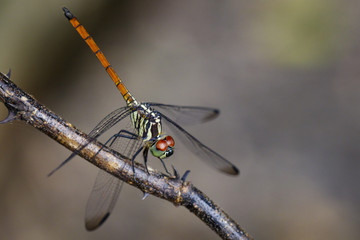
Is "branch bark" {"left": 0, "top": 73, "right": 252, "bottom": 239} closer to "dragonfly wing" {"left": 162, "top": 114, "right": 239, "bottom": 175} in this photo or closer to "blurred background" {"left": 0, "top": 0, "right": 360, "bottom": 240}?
"dragonfly wing" {"left": 162, "top": 114, "right": 239, "bottom": 175}

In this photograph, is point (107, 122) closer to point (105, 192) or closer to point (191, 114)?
point (105, 192)

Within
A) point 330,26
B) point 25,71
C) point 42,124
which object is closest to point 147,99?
point 25,71

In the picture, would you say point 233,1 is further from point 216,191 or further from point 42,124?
point 42,124

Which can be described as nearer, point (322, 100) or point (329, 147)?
point (329, 147)

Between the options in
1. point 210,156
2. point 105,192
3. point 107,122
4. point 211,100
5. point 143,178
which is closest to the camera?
point 143,178

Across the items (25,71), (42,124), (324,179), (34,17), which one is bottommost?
(42,124)

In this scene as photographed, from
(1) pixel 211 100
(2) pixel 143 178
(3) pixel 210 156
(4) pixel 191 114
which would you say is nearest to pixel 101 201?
(2) pixel 143 178
